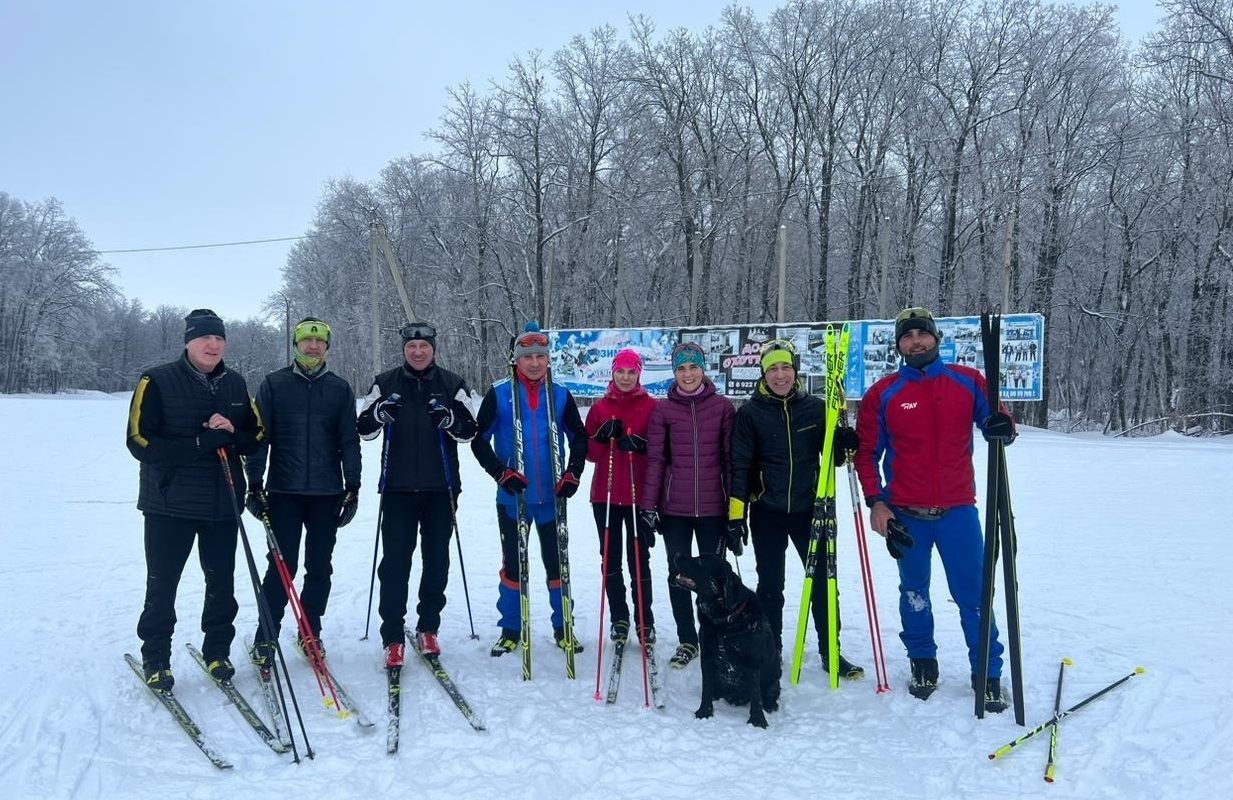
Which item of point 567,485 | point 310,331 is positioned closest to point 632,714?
point 567,485

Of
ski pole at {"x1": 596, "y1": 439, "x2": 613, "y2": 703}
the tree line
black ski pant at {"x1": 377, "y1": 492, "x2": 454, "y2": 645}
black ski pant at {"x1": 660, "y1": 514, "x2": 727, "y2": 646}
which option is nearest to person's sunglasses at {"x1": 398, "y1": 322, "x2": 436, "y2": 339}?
black ski pant at {"x1": 377, "y1": 492, "x2": 454, "y2": 645}

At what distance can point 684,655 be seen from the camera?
13.2 feet

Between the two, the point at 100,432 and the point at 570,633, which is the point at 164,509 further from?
the point at 100,432

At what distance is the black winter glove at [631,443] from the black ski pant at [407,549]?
3.37ft

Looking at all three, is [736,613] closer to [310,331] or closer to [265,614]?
[265,614]

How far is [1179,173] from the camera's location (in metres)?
20.8

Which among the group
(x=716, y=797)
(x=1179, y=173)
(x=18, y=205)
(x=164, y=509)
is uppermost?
(x=18, y=205)

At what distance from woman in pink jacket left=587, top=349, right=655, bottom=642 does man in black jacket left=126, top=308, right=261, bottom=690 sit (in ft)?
6.28

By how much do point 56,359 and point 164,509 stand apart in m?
47.7

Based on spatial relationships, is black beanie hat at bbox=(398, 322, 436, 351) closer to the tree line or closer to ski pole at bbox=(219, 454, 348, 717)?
ski pole at bbox=(219, 454, 348, 717)

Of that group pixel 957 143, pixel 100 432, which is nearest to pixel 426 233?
pixel 100 432

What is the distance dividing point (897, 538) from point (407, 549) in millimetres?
2609

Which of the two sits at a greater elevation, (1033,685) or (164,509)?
(164,509)

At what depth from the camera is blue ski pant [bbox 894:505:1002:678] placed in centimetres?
351
